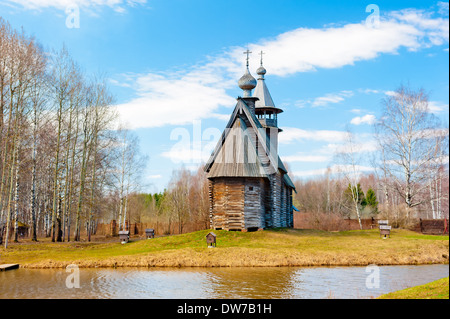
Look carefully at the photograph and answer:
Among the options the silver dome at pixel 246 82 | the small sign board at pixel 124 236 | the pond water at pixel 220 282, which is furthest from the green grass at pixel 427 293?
the silver dome at pixel 246 82

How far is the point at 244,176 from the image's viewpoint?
29.8 metres

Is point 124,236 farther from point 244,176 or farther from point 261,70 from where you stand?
point 261,70

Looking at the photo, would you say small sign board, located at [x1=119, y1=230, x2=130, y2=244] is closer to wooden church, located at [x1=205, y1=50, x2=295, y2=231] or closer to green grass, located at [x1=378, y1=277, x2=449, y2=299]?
wooden church, located at [x1=205, y1=50, x2=295, y2=231]

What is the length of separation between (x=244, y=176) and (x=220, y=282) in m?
14.1

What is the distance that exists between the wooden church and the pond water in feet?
31.3

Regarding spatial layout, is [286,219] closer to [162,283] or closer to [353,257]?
[353,257]

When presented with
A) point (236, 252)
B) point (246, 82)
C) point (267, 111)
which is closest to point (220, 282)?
point (236, 252)

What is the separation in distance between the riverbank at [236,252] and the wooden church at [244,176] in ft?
5.73

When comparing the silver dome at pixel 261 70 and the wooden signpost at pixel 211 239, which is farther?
the silver dome at pixel 261 70

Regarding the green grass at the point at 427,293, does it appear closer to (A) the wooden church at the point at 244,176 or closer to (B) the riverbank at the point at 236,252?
(B) the riverbank at the point at 236,252

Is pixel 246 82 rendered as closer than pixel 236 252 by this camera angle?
No

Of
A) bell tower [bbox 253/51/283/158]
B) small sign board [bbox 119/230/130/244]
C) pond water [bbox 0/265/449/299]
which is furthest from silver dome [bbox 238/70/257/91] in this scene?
pond water [bbox 0/265/449/299]

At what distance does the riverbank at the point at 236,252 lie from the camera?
22.2m
